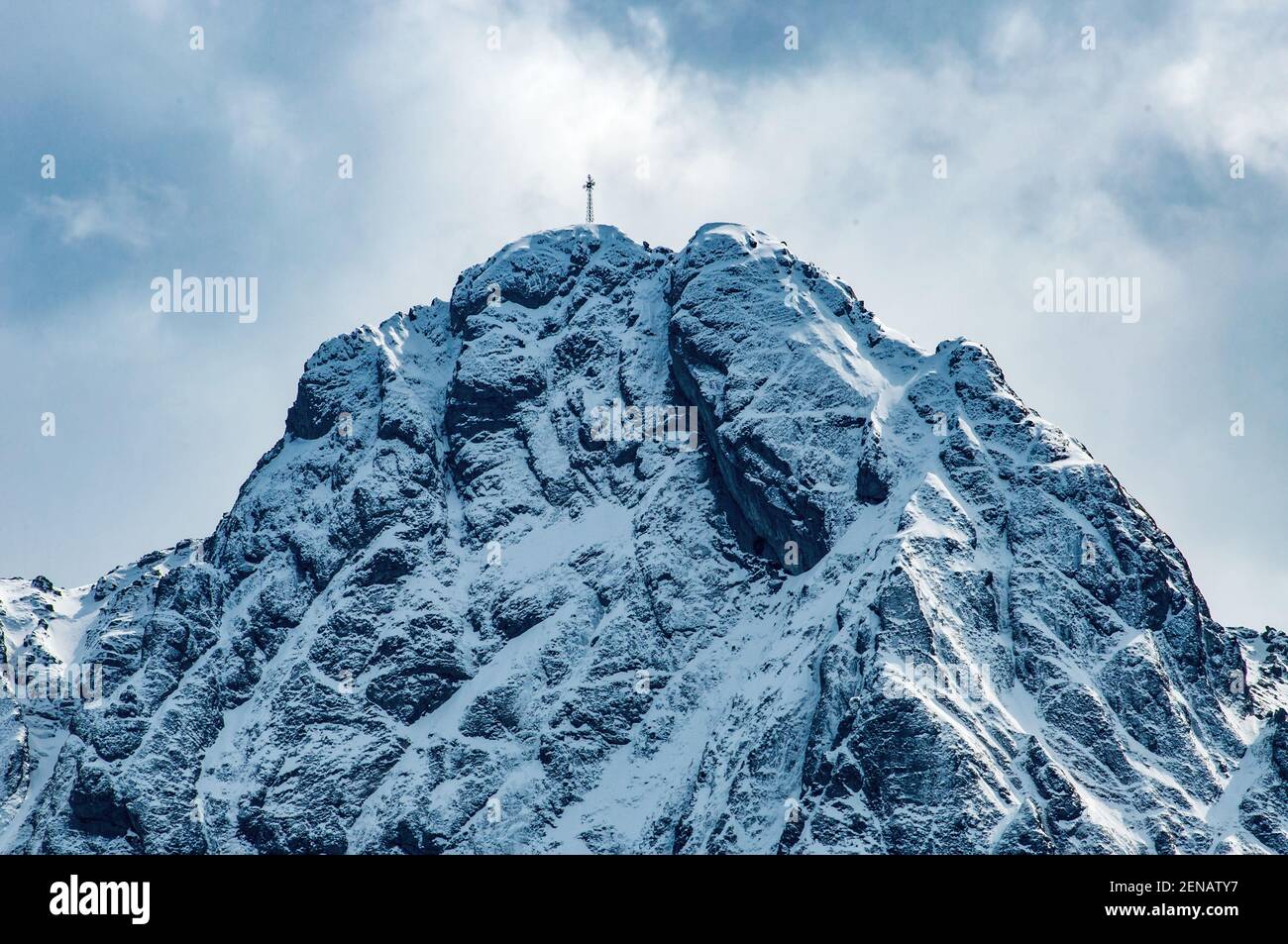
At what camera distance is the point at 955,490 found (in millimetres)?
197500

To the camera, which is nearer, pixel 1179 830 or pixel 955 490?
pixel 1179 830

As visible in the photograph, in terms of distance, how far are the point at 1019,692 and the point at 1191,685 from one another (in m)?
22.2

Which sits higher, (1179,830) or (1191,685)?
(1191,685)

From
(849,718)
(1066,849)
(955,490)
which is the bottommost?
(1066,849)

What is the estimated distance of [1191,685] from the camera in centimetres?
18675

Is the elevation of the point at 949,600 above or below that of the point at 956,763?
above
